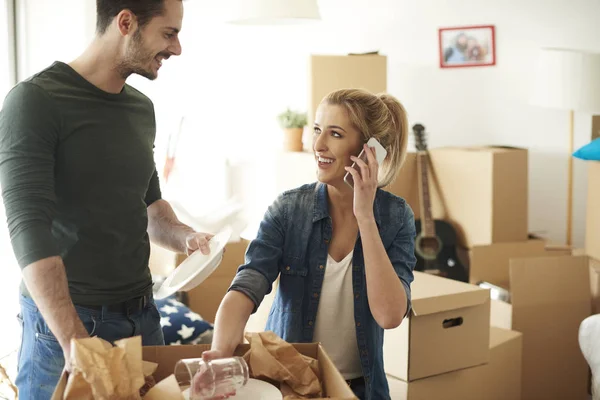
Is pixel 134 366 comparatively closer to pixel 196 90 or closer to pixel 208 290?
pixel 208 290

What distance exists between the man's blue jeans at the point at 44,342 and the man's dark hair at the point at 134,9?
60cm

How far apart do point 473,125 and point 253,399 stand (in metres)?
3.23

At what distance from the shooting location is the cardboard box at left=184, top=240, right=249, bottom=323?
3271 millimetres

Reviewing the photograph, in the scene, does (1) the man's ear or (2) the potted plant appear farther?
(2) the potted plant

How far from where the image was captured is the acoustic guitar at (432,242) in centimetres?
368

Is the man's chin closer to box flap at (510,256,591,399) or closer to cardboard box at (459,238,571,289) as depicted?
box flap at (510,256,591,399)

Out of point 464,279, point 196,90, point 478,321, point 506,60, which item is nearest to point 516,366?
point 478,321

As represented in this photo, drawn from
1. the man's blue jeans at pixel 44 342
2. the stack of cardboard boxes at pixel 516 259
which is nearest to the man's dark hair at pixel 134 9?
the man's blue jeans at pixel 44 342

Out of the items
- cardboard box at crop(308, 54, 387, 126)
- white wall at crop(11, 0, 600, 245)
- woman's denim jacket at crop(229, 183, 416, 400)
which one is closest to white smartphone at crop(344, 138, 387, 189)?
woman's denim jacket at crop(229, 183, 416, 400)

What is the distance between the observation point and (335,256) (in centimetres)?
171

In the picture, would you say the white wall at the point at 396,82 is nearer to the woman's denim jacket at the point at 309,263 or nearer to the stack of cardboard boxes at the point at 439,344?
the stack of cardboard boxes at the point at 439,344

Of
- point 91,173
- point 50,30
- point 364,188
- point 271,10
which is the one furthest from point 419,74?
point 91,173

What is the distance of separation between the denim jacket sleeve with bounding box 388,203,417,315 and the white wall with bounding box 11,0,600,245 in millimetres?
2372

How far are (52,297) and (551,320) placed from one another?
245 cm
